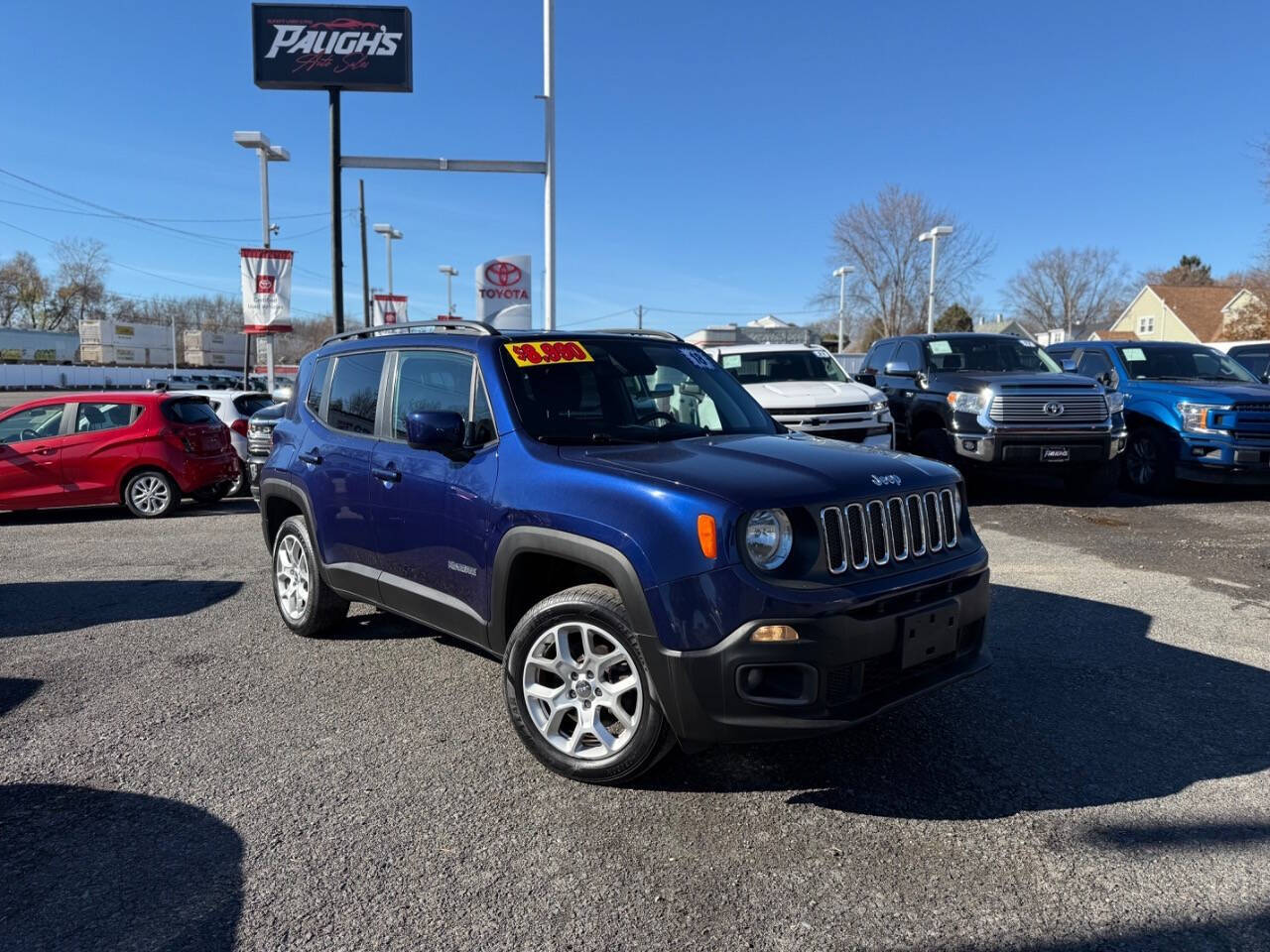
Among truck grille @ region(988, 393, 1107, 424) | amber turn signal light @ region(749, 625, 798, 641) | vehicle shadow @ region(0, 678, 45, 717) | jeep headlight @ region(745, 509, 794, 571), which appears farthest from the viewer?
truck grille @ region(988, 393, 1107, 424)

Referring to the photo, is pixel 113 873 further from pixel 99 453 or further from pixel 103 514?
pixel 103 514

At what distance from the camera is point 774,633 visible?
9.63 feet

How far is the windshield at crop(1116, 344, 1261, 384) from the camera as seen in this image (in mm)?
11250

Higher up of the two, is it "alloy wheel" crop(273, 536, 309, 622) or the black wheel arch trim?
the black wheel arch trim

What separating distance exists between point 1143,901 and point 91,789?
12.5 ft

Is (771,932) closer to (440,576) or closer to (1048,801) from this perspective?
(1048,801)

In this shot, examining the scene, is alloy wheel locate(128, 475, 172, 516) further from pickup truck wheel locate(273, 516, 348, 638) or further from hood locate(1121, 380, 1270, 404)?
hood locate(1121, 380, 1270, 404)

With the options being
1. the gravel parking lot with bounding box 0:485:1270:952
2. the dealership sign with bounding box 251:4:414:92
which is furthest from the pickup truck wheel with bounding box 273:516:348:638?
the dealership sign with bounding box 251:4:414:92

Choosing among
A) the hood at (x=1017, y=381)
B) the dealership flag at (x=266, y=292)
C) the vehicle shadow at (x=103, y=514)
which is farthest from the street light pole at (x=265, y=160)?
the hood at (x=1017, y=381)

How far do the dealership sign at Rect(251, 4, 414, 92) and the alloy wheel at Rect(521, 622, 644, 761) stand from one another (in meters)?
14.9

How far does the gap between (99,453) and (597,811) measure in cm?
986

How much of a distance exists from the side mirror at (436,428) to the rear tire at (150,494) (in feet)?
27.8

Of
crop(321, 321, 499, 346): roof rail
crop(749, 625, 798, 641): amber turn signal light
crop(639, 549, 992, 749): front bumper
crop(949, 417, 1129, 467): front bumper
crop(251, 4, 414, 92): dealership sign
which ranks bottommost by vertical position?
crop(639, 549, 992, 749): front bumper

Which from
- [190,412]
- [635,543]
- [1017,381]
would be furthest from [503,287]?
[635,543]
